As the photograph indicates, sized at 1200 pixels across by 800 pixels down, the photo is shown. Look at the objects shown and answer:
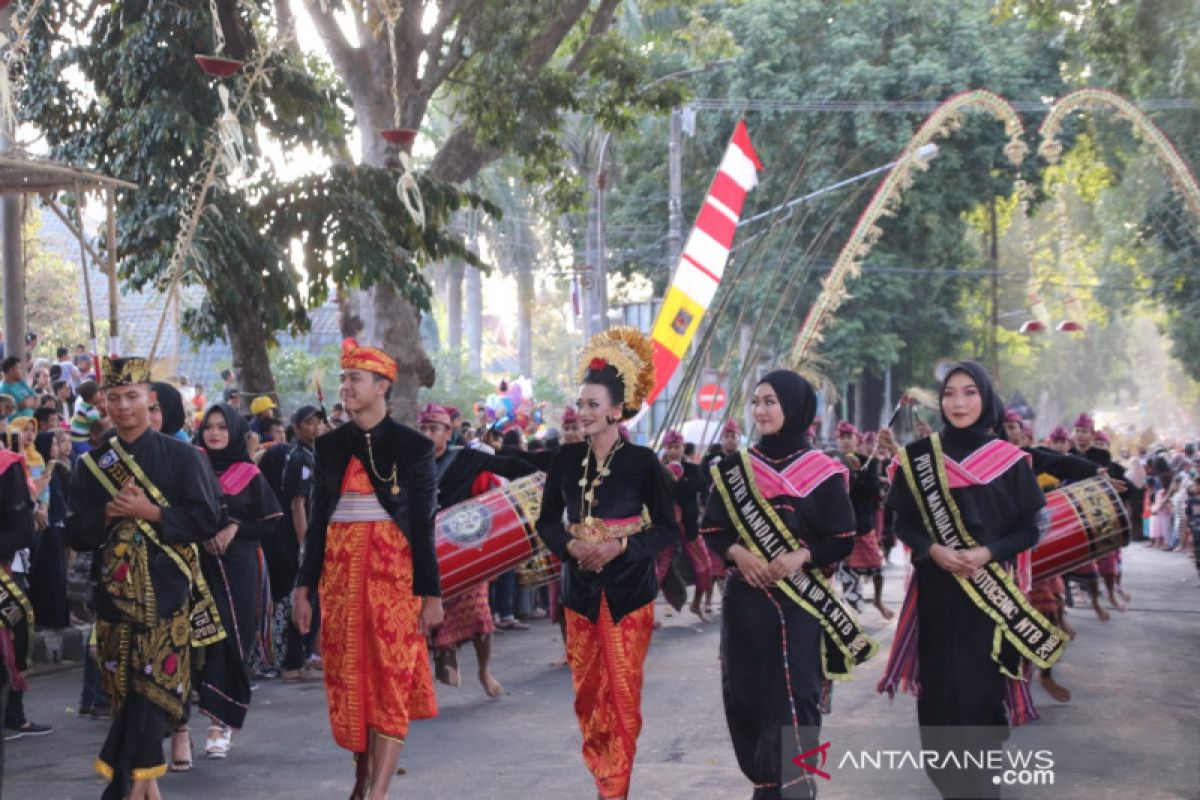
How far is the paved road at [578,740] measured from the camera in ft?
24.9

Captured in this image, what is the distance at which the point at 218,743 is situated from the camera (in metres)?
8.46

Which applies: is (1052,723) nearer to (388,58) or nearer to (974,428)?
(974,428)

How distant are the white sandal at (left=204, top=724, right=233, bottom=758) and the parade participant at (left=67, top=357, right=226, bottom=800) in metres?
2.05

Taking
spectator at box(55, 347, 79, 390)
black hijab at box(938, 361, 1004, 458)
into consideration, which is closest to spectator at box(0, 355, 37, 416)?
spectator at box(55, 347, 79, 390)

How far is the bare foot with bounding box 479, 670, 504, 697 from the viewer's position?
415 inches

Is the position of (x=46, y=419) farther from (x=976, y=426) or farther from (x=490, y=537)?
(x=976, y=426)

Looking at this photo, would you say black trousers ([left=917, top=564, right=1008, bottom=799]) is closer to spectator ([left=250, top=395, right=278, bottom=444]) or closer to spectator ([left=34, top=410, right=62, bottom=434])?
spectator ([left=34, top=410, right=62, bottom=434])

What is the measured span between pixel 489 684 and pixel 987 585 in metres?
4.98

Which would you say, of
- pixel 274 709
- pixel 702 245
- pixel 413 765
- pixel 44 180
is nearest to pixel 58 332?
pixel 702 245

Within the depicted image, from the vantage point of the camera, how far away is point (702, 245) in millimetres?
18859

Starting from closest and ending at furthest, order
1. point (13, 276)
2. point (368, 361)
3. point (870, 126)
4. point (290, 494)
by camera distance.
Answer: point (368, 361), point (290, 494), point (13, 276), point (870, 126)

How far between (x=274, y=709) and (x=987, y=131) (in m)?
26.5

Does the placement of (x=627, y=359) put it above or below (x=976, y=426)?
above

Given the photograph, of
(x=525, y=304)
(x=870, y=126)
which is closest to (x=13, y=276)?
(x=870, y=126)
